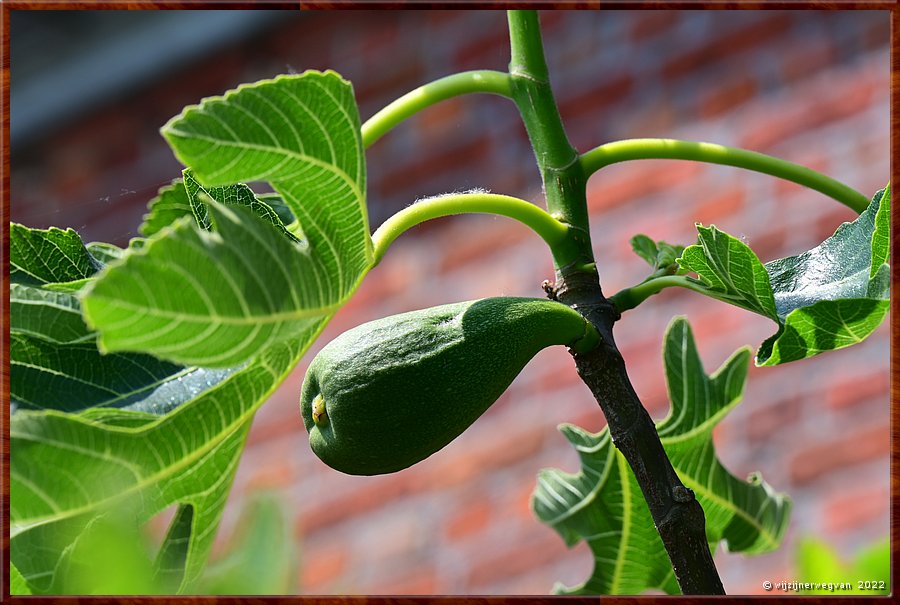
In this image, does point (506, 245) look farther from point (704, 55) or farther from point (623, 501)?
point (623, 501)

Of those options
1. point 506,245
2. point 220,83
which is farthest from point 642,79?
point 220,83

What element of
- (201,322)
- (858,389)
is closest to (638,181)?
(858,389)

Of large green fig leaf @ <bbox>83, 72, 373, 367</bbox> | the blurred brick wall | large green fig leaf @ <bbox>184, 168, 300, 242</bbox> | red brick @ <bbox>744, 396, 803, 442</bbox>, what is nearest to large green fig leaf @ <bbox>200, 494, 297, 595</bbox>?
large green fig leaf @ <bbox>83, 72, 373, 367</bbox>

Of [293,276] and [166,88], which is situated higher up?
[166,88]

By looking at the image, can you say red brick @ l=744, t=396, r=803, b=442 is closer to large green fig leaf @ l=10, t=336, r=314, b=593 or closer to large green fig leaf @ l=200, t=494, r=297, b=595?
large green fig leaf @ l=10, t=336, r=314, b=593

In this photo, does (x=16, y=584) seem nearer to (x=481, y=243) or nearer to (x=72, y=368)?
(x=72, y=368)

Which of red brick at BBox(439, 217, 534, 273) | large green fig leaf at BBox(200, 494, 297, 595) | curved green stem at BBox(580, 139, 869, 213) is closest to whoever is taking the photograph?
large green fig leaf at BBox(200, 494, 297, 595)
